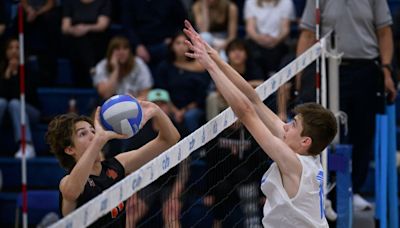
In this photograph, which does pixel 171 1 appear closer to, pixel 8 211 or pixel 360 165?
pixel 8 211

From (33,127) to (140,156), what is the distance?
525 centimetres

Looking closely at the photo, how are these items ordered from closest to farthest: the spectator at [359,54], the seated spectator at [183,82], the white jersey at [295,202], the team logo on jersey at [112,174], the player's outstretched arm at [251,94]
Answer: the white jersey at [295,202] < the player's outstretched arm at [251,94] < the team logo on jersey at [112,174] < the spectator at [359,54] < the seated spectator at [183,82]

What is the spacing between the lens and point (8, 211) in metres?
10.5

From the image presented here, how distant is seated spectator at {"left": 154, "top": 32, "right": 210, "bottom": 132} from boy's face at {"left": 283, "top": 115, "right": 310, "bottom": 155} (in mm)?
4789

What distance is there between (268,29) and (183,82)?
127 cm

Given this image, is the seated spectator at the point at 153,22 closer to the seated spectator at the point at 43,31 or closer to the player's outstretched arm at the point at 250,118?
the seated spectator at the point at 43,31

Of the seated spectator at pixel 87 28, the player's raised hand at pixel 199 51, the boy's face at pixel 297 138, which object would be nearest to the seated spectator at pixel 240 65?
the seated spectator at pixel 87 28

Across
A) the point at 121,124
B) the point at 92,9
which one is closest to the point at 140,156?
the point at 121,124

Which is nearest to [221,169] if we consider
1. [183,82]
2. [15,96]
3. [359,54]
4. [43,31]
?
[359,54]

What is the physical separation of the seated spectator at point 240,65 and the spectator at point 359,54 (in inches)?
82.8

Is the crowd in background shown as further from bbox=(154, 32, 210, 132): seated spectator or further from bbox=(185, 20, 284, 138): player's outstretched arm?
bbox=(185, 20, 284, 138): player's outstretched arm

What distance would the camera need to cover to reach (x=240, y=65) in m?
10.3

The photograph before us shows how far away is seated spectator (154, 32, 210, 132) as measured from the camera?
10383 millimetres

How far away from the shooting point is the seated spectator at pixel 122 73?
10.6m
